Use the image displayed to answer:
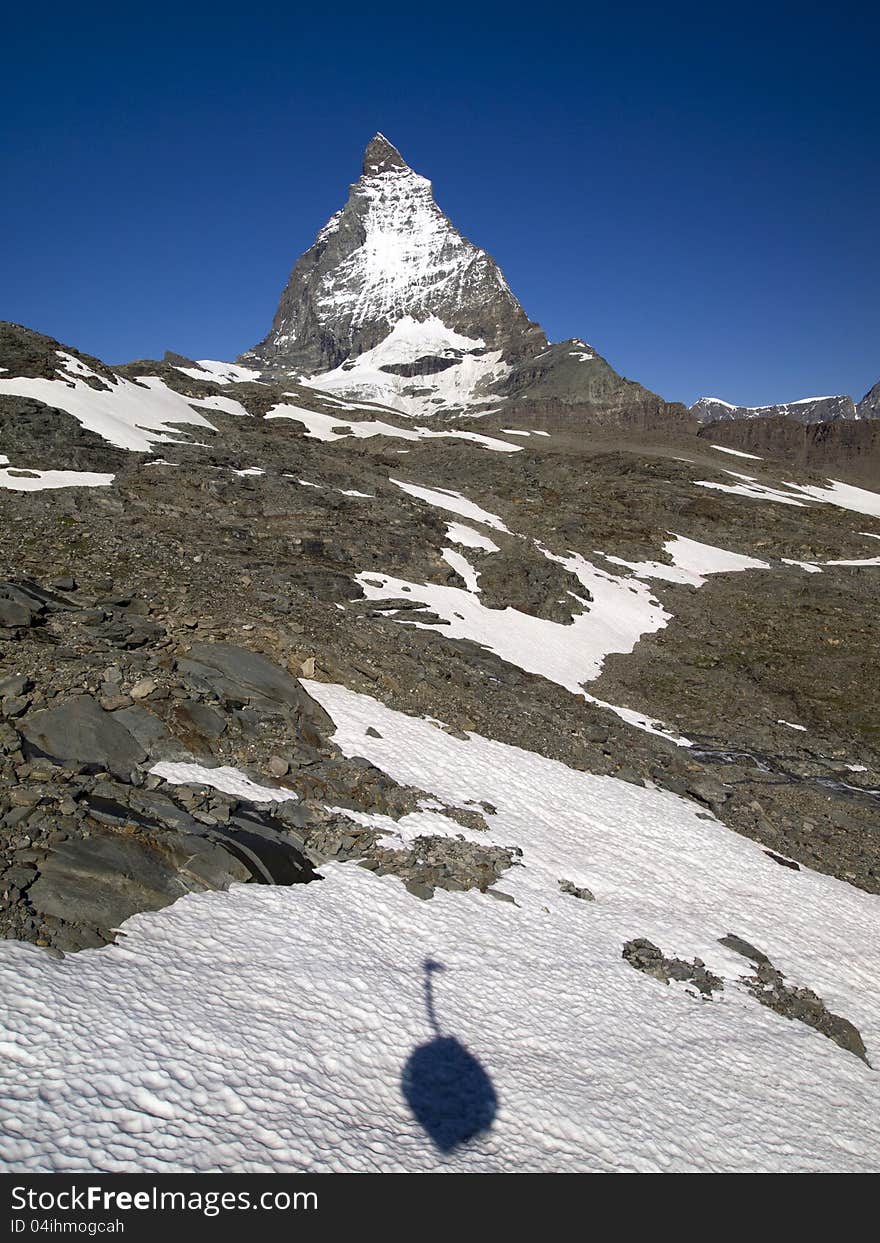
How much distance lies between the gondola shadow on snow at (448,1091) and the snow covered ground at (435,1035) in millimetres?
40

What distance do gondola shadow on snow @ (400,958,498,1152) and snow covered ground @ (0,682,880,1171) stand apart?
0.04m

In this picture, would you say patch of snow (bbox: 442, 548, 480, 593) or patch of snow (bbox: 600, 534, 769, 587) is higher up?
patch of snow (bbox: 600, 534, 769, 587)

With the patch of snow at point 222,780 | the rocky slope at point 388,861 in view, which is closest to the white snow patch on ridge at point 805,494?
the rocky slope at point 388,861

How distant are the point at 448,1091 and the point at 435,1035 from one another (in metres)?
0.93

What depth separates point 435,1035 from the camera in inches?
341

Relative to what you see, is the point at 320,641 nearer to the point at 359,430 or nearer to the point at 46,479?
the point at 46,479

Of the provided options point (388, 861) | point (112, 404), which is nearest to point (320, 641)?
point (388, 861)

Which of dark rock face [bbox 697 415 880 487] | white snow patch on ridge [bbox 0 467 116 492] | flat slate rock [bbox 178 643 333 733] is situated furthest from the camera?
dark rock face [bbox 697 415 880 487]

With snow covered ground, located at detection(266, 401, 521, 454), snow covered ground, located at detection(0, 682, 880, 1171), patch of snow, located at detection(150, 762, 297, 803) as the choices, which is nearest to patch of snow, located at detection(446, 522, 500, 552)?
snow covered ground, located at detection(0, 682, 880, 1171)

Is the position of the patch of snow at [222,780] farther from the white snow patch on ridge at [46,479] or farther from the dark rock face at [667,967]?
the white snow patch on ridge at [46,479]

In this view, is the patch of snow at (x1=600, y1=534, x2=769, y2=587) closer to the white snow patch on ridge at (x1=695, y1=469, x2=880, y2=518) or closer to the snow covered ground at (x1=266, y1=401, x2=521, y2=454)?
the white snow patch on ridge at (x1=695, y1=469, x2=880, y2=518)

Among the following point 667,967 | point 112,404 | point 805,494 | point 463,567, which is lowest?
point 667,967

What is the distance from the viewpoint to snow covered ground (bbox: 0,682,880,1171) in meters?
6.17
